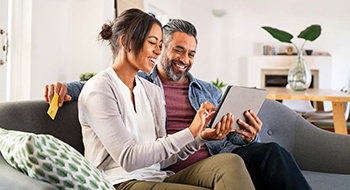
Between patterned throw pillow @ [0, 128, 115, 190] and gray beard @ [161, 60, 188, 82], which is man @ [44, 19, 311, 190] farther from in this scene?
patterned throw pillow @ [0, 128, 115, 190]

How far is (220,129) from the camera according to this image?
4.69 feet

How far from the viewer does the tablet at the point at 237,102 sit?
1.35 metres

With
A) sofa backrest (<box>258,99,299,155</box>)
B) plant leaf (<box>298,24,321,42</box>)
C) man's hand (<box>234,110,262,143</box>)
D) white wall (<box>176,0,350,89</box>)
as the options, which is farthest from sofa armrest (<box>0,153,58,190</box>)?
white wall (<box>176,0,350,89</box>)

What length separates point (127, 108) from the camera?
4.40 feet

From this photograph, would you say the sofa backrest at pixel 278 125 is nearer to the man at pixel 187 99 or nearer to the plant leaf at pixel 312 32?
the man at pixel 187 99

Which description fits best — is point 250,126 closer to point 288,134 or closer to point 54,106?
point 288,134

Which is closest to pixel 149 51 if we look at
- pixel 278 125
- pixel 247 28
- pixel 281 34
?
pixel 278 125

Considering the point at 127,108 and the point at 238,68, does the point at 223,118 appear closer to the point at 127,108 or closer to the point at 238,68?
the point at 127,108

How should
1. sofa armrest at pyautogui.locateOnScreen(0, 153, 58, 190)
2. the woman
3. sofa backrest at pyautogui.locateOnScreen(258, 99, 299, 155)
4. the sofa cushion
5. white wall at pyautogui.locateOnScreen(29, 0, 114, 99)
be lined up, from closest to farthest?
sofa armrest at pyautogui.locateOnScreen(0, 153, 58, 190), the woman, the sofa cushion, sofa backrest at pyautogui.locateOnScreen(258, 99, 299, 155), white wall at pyautogui.locateOnScreen(29, 0, 114, 99)

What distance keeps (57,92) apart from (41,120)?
12cm

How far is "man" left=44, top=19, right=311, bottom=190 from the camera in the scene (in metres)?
1.48

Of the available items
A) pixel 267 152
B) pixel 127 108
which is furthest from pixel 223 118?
pixel 127 108

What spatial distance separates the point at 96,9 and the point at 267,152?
284cm

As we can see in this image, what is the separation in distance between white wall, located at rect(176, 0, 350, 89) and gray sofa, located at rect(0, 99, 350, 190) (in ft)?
16.3
